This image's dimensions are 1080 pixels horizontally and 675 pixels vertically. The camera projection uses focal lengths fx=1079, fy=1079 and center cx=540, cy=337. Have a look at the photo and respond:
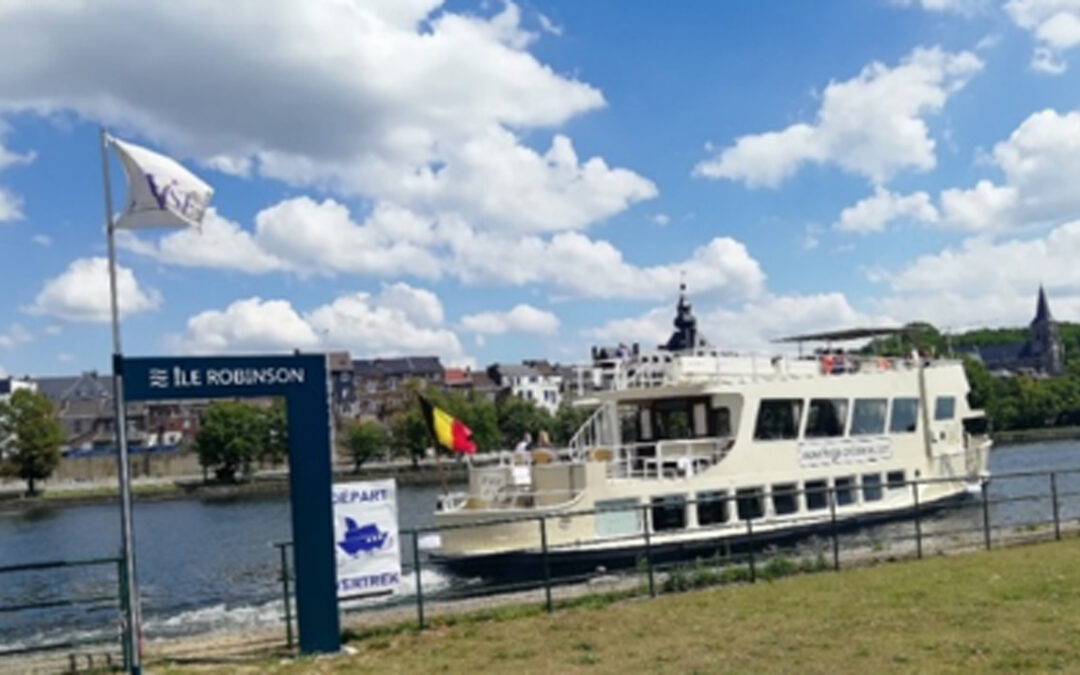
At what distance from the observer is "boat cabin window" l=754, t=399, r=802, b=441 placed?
26.5 meters

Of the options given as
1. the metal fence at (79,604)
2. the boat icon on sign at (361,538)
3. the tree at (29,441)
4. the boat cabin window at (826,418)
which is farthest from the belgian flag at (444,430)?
the tree at (29,441)

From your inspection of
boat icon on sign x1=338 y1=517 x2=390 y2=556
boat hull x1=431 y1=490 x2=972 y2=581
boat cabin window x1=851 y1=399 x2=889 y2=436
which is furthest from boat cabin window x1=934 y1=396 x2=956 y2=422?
boat icon on sign x1=338 y1=517 x2=390 y2=556

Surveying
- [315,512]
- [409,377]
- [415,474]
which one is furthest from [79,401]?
[315,512]

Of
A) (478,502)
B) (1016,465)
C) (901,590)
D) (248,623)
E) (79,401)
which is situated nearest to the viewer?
(901,590)

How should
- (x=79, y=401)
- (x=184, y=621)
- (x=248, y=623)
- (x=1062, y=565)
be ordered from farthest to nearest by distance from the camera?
(x=79, y=401) → (x=184, y=621) → (x=248, y=623) → (x=1062, y=565)

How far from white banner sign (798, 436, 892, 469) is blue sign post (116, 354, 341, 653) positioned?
17521mm

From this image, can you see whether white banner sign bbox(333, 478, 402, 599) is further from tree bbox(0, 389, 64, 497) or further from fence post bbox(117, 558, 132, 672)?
tree bbox(0, 389, 64, 497)

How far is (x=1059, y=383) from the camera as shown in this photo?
5453 inches

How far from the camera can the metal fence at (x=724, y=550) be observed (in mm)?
14406

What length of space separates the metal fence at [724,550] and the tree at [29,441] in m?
74.4

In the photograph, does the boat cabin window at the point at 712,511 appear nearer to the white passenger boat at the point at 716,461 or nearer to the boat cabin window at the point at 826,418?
the white passenger boat at the point at 716,461

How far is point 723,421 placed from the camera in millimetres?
26594

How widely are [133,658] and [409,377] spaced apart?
5730 inches

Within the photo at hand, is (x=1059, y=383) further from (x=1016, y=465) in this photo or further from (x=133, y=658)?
(x=133, y=658)
